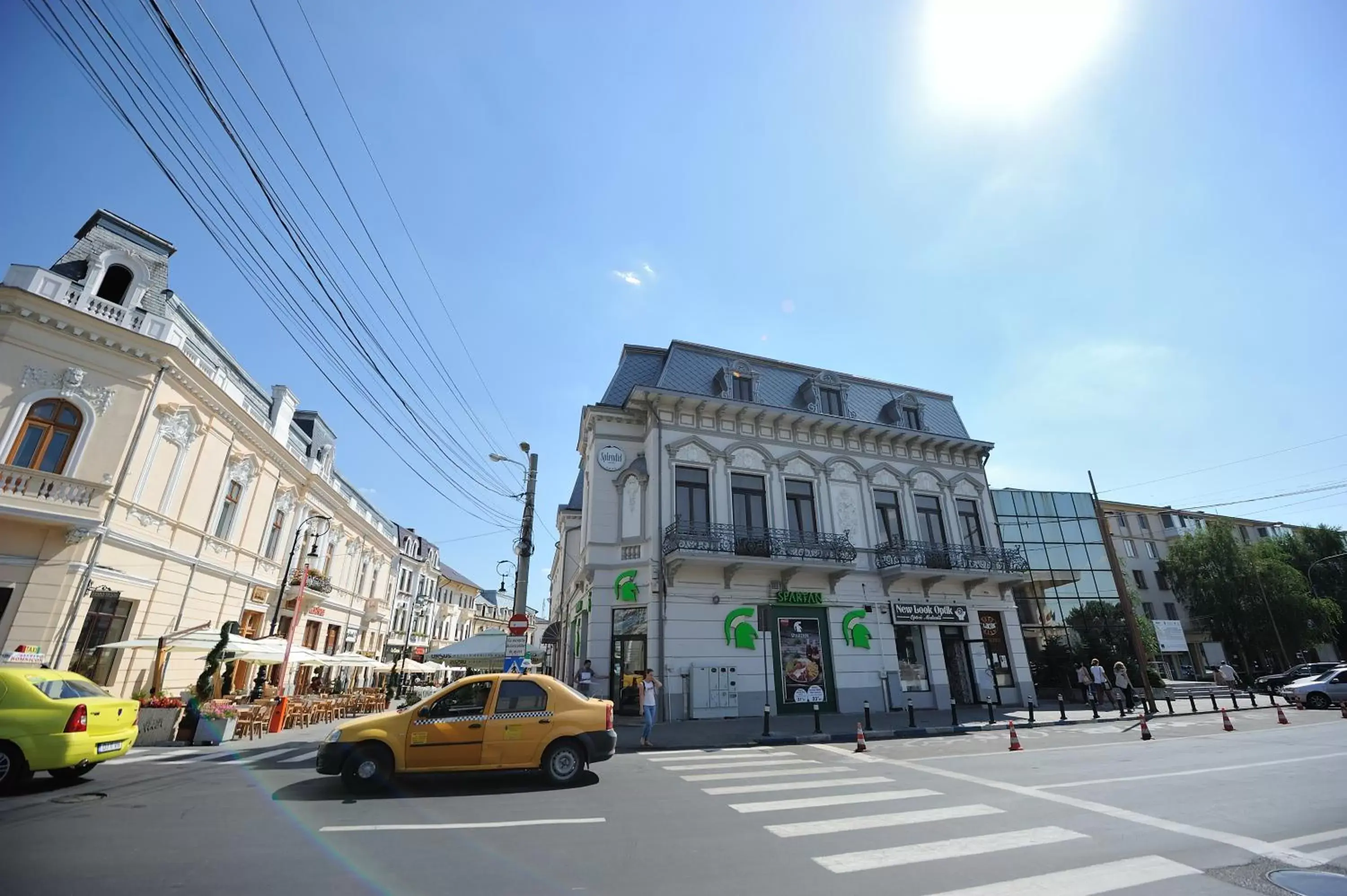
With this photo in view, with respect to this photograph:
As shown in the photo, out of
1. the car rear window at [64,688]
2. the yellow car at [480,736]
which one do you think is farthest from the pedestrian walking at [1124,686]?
the car rear window at [64,688]

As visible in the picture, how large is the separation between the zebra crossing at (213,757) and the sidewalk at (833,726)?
22.7 ft

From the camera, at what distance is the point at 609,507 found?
19703 millimetres

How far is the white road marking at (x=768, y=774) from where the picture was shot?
366 inches

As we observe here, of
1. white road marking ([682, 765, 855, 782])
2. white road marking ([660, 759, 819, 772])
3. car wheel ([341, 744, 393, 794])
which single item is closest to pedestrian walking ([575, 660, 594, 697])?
white road marking ([660, 759, 819, 772])

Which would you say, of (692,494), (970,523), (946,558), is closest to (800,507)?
(692,494)

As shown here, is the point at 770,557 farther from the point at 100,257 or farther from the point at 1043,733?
the point at 100,257

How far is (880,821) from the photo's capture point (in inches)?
257

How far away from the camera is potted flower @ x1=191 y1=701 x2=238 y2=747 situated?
42.7 ft

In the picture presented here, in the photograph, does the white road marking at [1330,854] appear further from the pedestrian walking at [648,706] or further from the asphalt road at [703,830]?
the pedestrian walking at [648,706]

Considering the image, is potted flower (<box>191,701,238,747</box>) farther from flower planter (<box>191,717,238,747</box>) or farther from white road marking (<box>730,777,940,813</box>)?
white road marking (<box>730,777,940,813</box>)

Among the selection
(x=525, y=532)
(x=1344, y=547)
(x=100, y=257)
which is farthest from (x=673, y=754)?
(x=1344, y=547)

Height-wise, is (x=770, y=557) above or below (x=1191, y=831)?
above

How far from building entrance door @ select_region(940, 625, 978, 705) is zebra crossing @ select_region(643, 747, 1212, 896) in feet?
44.5

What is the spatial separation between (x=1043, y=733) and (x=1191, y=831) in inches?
421
